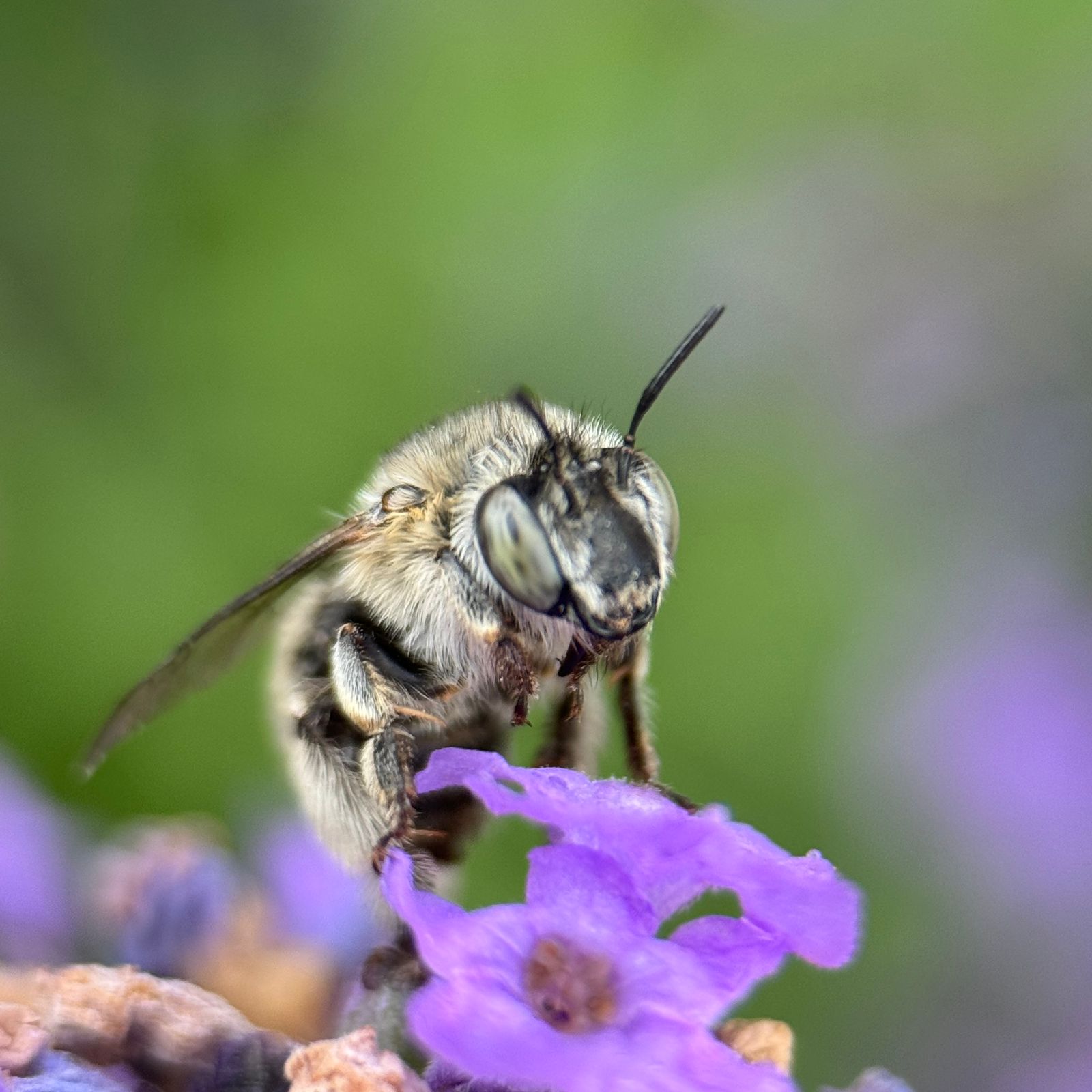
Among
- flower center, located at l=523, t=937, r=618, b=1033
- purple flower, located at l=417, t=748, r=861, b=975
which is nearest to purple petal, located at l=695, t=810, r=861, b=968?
purple flower, located at l=417, t=748, r=861, b=975

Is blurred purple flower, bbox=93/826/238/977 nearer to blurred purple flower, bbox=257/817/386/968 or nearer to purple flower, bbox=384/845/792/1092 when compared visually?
blurred purple flower, bbox=257/817/386/968

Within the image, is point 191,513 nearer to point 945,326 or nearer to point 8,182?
point 8,182

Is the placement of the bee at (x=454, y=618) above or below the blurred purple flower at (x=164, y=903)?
above

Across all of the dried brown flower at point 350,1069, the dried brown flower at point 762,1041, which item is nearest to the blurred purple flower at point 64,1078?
the dried brown flower at point 350,1069

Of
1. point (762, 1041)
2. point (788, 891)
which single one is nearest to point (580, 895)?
point (788, 891)

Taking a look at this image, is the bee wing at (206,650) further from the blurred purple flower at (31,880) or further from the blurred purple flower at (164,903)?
the blurred purple flower at (31,880)

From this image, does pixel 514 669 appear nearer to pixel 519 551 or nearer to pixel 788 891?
pixel 519 551
